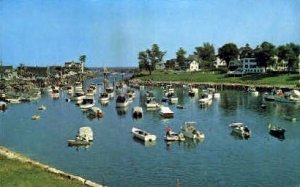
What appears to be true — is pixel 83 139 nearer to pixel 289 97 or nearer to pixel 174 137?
pixel 174 137

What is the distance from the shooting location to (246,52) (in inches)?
6757

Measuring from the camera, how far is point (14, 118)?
235 feet

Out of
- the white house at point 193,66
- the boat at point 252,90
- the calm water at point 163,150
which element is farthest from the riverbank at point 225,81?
the calm water at point 163,150

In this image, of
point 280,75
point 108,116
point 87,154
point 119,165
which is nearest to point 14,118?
point 108,116

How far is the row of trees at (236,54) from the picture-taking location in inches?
5207

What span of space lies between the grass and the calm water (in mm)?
4221

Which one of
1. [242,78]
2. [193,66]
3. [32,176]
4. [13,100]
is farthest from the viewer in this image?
[193,66]

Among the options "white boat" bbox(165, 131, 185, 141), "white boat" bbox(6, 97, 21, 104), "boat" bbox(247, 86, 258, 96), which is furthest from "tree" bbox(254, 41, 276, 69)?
"white boat" bbox(165, 131, 185, 141)

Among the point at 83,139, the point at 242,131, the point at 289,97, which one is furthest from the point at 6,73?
the point at 242,131

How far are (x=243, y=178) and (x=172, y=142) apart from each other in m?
14.4

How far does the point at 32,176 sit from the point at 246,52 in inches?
5808

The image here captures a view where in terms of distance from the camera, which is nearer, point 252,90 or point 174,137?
point 174,137

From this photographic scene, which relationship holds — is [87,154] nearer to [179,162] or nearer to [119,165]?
[119,165]

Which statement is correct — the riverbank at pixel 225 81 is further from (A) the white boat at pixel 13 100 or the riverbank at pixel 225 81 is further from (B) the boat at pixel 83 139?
(B) the boat at pixel 83 139
